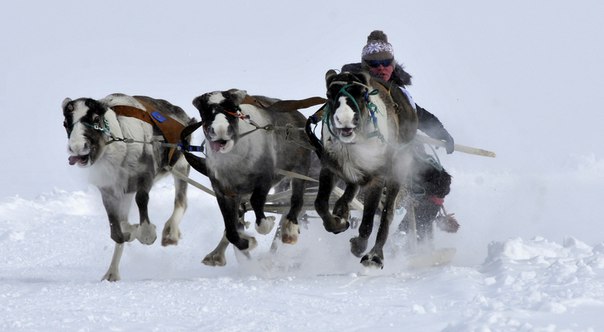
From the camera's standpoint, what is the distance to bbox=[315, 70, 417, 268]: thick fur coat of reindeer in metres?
7.08

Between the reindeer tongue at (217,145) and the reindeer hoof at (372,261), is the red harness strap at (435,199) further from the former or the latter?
the reindeer tongue at (217,145)

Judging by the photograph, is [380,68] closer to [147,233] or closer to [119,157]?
[119,157]

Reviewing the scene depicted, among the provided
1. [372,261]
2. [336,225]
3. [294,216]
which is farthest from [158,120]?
[372,261]

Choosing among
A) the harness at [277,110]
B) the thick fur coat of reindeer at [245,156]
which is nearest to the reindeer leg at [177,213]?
the thick fur coat of reindeer at [245,156]

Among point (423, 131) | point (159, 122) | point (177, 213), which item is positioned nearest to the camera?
point (159, 122)

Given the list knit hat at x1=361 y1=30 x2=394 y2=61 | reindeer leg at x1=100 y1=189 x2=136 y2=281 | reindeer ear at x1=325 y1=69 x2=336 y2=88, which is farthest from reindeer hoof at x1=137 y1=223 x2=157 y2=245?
knit hat at x1=361 y1=30 x2=394 y2=61

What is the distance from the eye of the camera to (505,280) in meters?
6.69

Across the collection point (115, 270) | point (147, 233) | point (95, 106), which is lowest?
point (115, 270)

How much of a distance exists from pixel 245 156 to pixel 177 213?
5.70 feet

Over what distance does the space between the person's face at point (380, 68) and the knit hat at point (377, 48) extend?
37mm

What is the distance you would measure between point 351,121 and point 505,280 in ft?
5.14

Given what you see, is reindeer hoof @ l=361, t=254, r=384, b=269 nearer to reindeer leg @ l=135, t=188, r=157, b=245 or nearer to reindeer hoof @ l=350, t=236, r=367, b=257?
reindeer hoof @ l=350, t=236, r=367, b=257

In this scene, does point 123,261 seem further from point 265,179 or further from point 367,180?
point 367,180

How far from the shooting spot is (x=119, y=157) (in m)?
8.48
